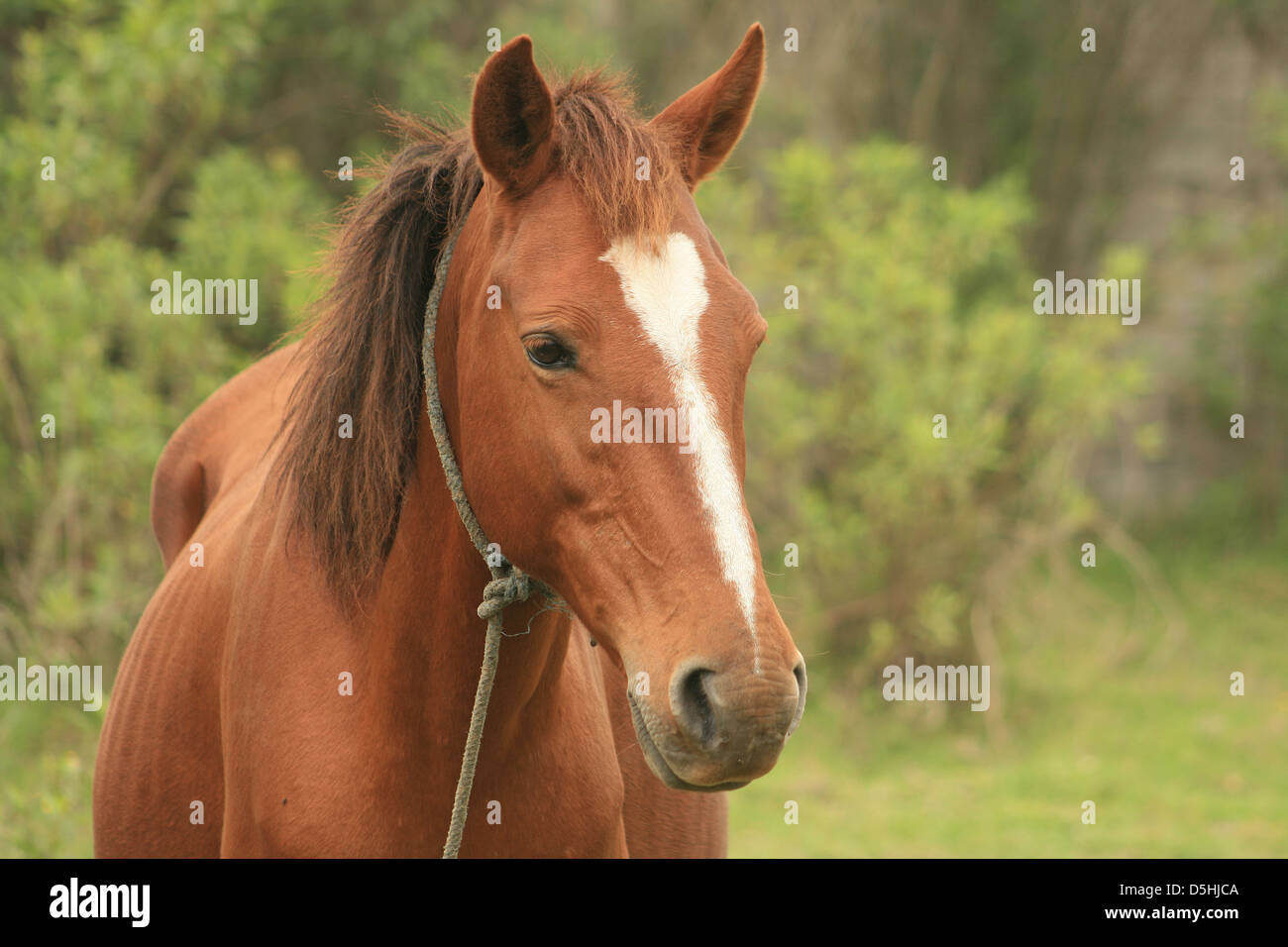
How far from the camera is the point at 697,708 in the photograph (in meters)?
1.65

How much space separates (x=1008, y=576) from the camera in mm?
7609

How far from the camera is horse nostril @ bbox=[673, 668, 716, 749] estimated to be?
5.34 ft

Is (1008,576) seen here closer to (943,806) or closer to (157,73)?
(943,806)

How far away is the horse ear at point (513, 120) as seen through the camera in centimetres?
188

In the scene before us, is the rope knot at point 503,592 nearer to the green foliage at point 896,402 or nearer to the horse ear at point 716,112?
the horse ear at point 716,112

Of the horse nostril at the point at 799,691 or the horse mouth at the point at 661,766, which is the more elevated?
the horse nostril at the point at 799,691

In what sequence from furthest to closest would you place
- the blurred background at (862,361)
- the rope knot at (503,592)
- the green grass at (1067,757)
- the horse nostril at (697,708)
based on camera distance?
the green grass at (1067,757)
the blurred background at (862,361)
the rope knot at (503,592)
the horse nostril at (697,708)

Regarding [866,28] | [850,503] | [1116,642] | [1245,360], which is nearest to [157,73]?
[850,503]

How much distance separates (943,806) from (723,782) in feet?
17.3

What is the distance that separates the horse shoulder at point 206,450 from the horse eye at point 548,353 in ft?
5.71

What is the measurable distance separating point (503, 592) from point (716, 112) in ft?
3.17
